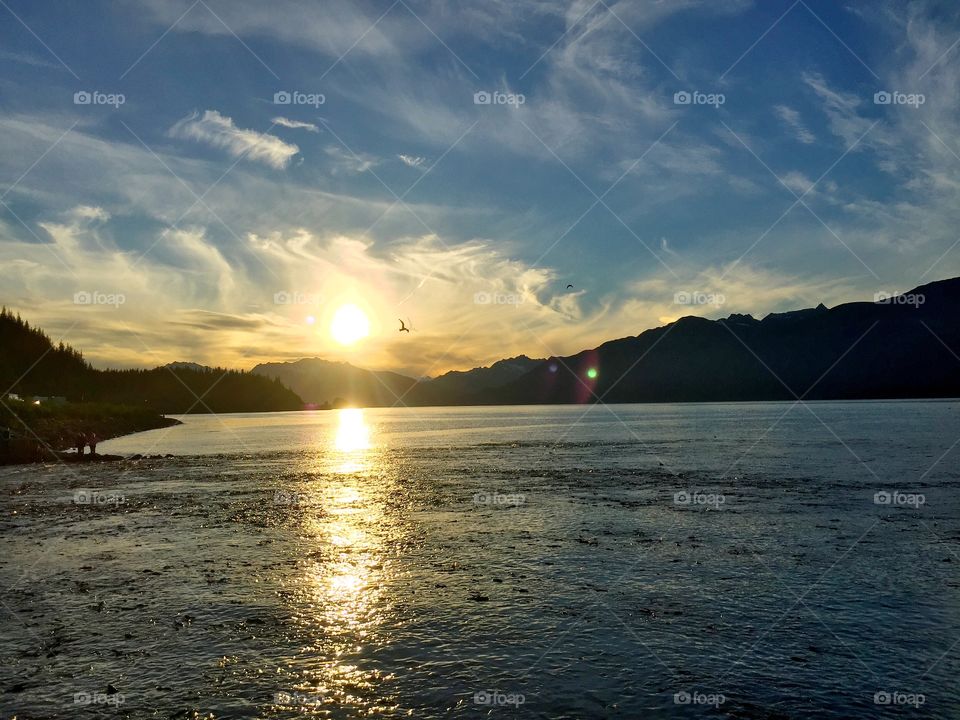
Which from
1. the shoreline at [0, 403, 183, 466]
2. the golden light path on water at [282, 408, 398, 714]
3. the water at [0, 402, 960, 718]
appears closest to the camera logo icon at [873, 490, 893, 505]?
the water at [0, 402, 960, 718]

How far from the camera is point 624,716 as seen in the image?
40.0 feet

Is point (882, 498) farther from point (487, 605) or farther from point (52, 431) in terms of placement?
point (52, 431)

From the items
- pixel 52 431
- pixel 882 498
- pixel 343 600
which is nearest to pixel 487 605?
pixel 343 600

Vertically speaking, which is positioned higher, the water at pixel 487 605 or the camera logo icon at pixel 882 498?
the water at pixel 487 605

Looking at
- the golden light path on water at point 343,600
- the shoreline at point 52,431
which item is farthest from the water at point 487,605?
the shoreline at point 52,431

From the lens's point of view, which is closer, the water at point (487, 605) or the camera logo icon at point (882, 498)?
the water at point (487, 605)

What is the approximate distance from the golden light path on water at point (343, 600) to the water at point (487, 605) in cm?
10

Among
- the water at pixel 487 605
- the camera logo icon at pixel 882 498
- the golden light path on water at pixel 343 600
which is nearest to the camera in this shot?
the water at pixel 487 605

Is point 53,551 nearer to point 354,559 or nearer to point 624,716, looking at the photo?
point 354,559

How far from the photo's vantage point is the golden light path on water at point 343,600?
518 inches

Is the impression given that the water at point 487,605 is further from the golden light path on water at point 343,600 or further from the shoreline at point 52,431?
the shoreline at point 52,431

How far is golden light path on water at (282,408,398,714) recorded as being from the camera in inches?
518

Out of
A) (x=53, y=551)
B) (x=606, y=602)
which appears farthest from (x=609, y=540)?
(x=53, y=551)

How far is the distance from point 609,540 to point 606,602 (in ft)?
27.9
